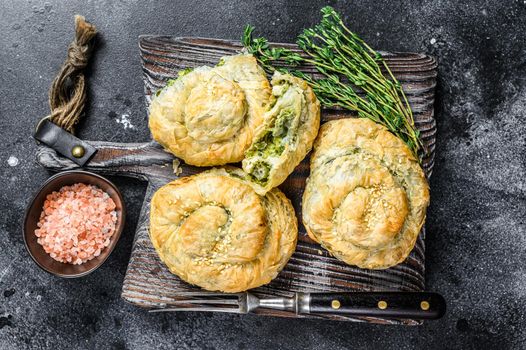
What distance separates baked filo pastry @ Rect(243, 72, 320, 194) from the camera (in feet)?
11.5

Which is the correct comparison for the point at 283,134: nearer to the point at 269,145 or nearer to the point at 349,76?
the point at 269,145

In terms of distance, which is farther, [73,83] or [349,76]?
[73,83]

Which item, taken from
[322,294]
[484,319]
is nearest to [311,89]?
[322,294]

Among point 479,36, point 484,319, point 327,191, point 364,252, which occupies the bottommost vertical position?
point 484,319

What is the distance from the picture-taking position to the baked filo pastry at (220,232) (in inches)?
140

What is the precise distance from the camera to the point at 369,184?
140 inches

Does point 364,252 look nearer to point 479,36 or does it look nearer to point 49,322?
point 479,36

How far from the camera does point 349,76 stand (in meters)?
3.92

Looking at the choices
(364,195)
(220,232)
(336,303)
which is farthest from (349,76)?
(336,303)

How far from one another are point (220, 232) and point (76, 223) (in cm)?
105

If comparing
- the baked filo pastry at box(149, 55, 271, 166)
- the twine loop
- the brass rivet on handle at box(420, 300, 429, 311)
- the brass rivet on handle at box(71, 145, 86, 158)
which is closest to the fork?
the brass rivet on handle at box(420, 300, 429, 311)

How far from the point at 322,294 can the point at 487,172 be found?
155 cm

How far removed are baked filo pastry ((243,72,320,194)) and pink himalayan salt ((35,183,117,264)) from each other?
43.8 inches

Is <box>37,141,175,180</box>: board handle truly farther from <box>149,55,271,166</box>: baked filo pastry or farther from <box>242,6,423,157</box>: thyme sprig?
<box>242,6,423,157</box>: thyme sprig
